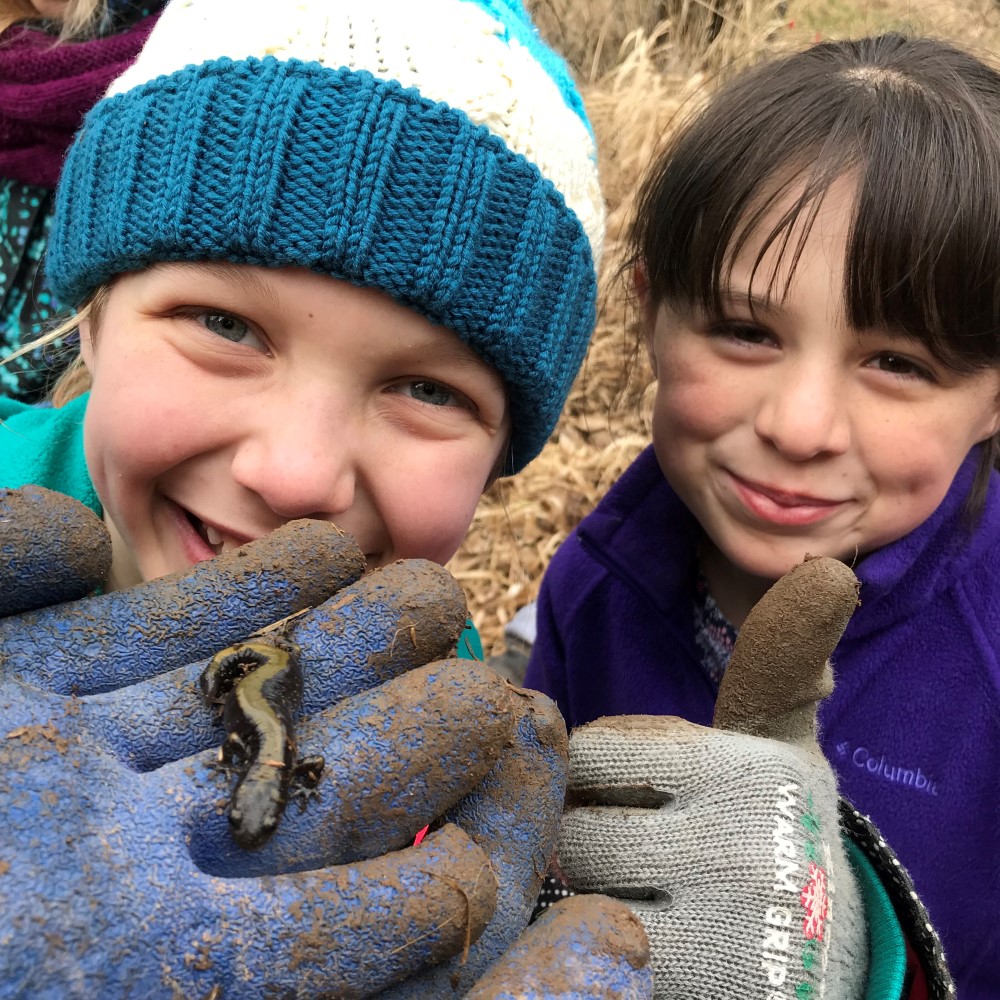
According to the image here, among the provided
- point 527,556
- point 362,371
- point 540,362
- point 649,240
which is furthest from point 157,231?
point 527,556

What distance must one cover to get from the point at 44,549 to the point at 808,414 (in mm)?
1352

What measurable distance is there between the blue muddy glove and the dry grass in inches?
68.1

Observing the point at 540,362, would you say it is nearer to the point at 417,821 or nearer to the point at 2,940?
the point at 417,821

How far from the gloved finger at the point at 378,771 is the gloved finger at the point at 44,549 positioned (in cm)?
29

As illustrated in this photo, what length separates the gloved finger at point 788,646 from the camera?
1324 millimetres

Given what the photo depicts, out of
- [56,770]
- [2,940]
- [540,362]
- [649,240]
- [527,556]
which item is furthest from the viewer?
[527,556]

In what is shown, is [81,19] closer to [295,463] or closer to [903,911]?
[295,463]

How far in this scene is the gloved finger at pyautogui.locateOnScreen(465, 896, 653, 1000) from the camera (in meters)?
0.94

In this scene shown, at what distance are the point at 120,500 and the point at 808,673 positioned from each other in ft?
3.77

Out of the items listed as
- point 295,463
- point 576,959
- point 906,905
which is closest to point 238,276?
point 295,463

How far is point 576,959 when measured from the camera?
98 centimetres

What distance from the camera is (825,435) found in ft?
5.89

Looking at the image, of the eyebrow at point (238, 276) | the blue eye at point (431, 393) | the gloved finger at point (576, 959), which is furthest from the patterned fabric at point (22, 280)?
the gloved finger at point (576, 959)

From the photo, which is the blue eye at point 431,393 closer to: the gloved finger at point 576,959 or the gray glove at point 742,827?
the gray glove at point 742,827
